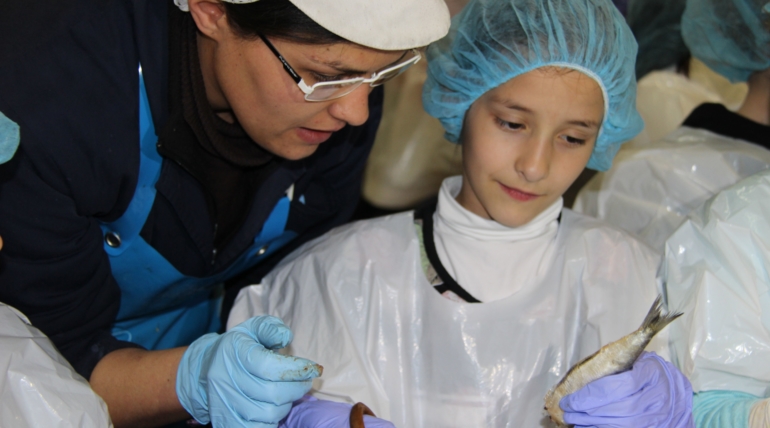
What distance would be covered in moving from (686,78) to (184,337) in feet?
6.56

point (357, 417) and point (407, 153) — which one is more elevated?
point (357, 417)

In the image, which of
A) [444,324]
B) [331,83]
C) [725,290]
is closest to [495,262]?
[444,324]

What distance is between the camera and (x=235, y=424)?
117 centimetres

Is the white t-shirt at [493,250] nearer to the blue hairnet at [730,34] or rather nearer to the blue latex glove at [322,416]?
the blue latex glove at [322,416]

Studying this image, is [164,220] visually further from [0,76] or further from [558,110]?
[558,110]

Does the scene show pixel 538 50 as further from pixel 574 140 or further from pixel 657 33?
pixel 657 33

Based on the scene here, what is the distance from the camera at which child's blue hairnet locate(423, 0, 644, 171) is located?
1403 millimetres

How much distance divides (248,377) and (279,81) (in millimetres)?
536

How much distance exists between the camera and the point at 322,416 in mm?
1229

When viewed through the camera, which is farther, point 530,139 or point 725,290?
point 530,139

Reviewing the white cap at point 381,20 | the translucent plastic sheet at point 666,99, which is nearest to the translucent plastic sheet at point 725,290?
the white cap at point 381,20

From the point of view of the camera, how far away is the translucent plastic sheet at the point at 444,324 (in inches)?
55.5

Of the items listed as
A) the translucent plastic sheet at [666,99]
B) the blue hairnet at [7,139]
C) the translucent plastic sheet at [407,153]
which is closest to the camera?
the blue hairnet at [7,139]

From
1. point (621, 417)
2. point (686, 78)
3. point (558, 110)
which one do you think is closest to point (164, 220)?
point (558, 110)
